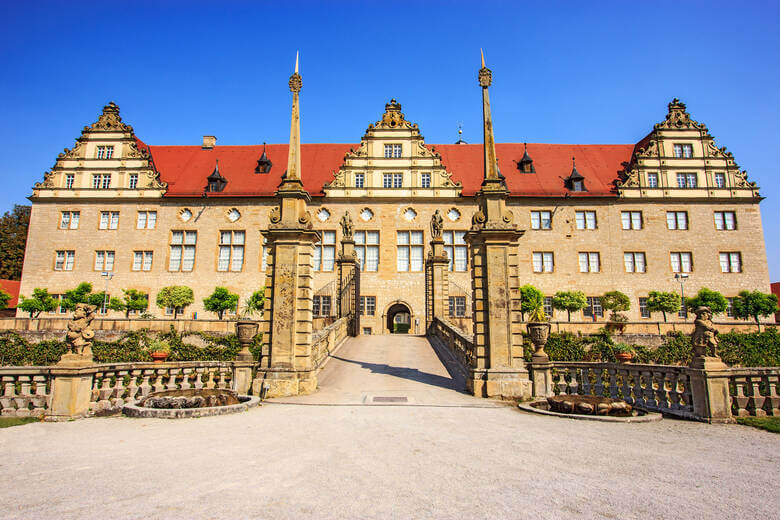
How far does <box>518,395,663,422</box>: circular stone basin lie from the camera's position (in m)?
7.71

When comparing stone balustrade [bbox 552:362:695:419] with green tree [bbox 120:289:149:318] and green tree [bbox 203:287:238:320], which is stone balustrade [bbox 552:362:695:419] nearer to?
green tree [bbox 203:287:238:320]

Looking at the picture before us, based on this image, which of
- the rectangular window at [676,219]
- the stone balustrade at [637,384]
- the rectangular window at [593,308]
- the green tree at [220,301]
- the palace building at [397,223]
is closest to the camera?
the stone balustrade at [637,384]

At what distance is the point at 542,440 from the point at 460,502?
2.85 meters

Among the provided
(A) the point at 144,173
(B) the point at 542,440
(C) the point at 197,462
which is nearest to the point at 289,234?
(C) the point at 197,462

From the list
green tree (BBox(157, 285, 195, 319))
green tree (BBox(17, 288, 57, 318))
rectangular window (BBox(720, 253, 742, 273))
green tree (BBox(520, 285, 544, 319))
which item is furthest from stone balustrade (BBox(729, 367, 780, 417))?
green tree (BBox(17, 288, 57, 318))

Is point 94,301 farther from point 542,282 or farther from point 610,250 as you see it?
point 610,250

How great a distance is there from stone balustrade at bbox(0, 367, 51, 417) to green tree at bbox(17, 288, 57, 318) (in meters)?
27.1

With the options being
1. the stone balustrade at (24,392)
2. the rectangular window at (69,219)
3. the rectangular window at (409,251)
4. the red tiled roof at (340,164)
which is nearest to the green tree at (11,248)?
the rectangular window at (69,219)

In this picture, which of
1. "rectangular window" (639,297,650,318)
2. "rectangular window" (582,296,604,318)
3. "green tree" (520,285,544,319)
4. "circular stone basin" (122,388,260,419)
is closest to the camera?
"circular stone basin" (122,388,260,419)

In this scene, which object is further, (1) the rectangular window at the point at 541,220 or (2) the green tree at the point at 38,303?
(1) the rectangular window at the point at 541,220

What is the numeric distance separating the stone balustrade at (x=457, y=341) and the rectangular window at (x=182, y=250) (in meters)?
22.4

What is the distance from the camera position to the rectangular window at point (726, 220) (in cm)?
3306

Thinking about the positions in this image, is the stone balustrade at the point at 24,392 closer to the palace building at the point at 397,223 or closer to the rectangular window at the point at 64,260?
the palace building at the point at 397,223

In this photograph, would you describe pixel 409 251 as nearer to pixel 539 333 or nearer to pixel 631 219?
pixel 631 219
